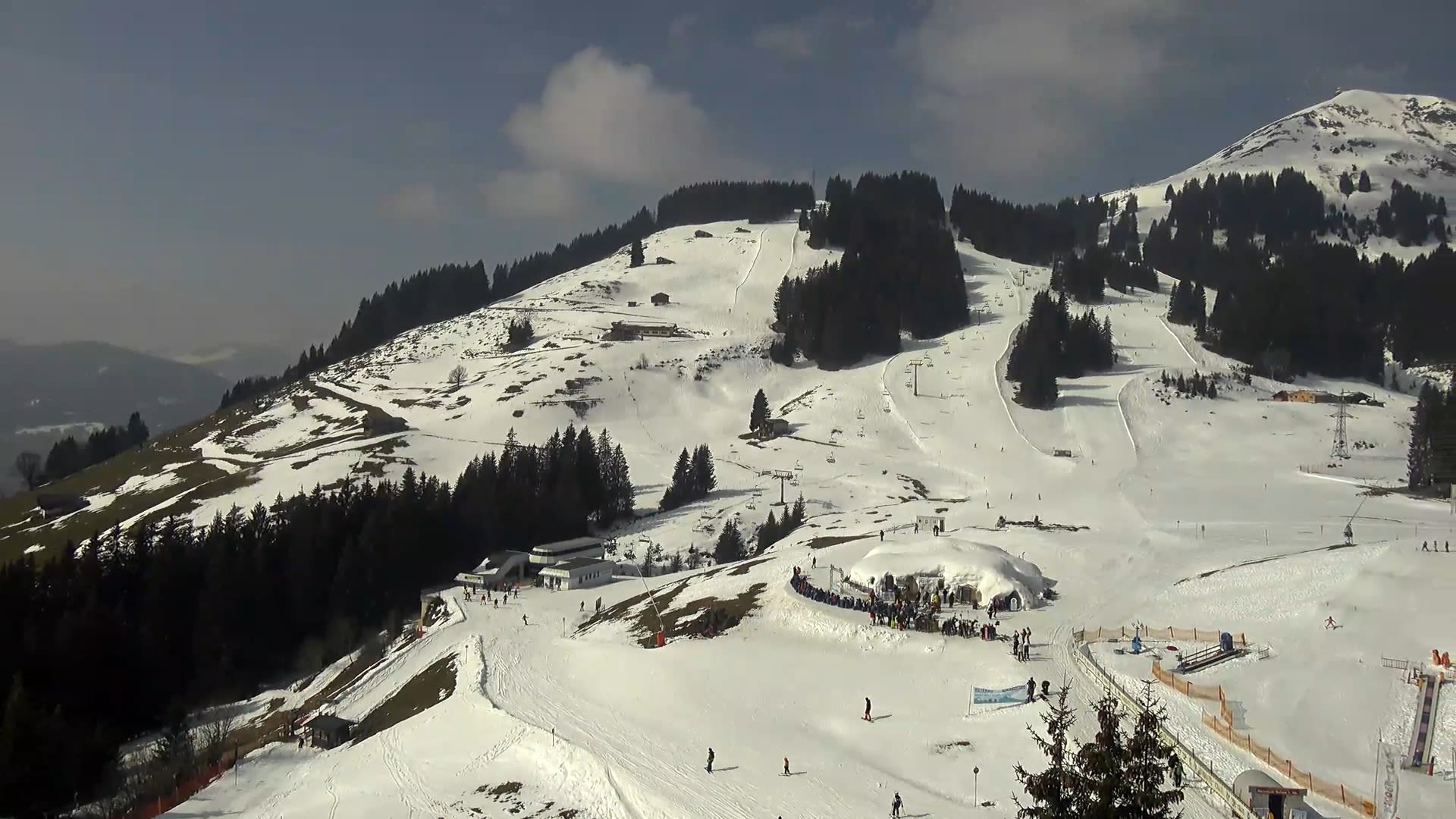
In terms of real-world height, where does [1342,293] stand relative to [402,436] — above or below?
above

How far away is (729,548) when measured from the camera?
213ft

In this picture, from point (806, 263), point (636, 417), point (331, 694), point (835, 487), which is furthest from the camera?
point (806, 263)

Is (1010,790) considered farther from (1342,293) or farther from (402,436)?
(1342,293)

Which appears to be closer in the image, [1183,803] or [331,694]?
[1183,803]

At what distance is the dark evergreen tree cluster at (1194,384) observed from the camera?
93625 mm

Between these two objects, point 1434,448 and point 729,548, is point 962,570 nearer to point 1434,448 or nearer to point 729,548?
point 729,548

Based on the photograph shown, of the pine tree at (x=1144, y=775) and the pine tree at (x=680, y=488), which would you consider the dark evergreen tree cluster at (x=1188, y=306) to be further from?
the pine tree at (x=1144, y=775)

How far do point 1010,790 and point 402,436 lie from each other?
86541 millimetres

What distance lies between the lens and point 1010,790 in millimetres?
22500

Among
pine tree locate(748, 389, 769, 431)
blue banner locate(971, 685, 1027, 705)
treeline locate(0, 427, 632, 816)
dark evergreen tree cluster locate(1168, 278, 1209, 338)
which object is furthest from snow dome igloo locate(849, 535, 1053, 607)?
dark evergreen tree cluster locate(1168, 278, 1209, 338)

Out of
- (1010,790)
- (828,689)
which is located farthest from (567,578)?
(1010,790)

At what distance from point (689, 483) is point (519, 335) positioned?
61.5m

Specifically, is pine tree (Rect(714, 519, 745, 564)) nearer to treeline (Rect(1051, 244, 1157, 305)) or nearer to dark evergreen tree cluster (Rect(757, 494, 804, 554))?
dark evergreen tree cluster (Rect(757, 494, 804, 554))

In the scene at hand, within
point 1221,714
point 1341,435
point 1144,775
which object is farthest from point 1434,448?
point 1144,775
